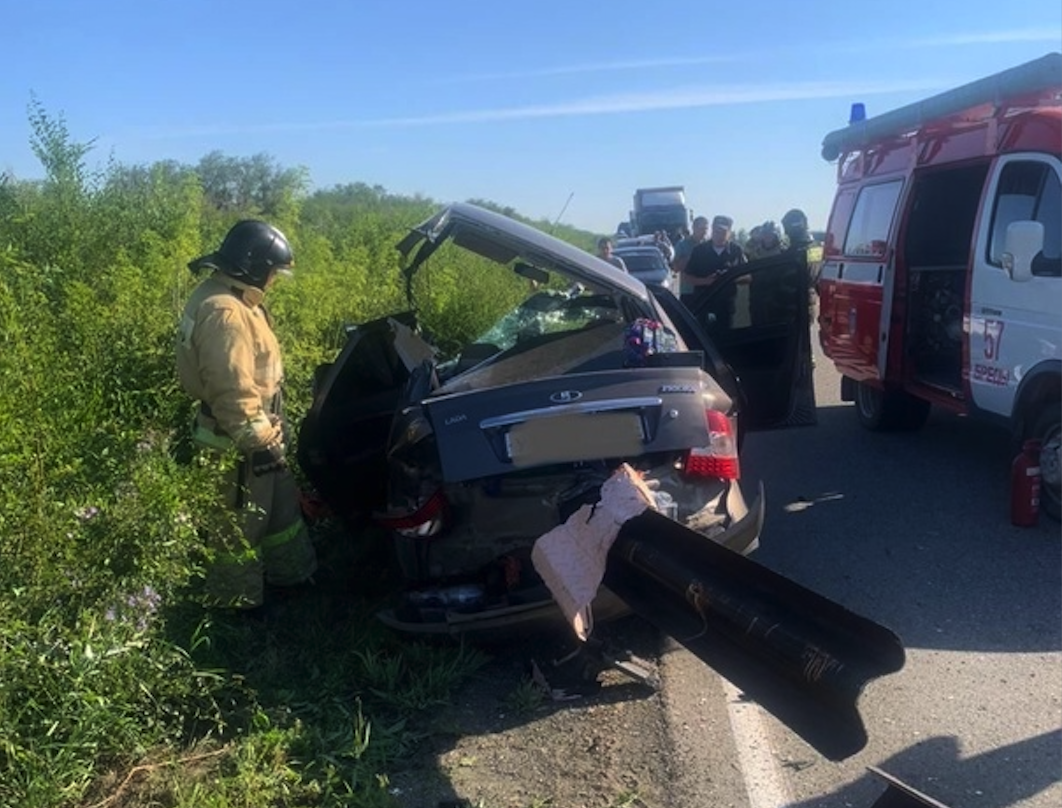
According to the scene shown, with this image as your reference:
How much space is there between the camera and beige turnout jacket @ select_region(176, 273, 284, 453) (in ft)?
15.3

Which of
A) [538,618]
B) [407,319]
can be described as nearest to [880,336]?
Answer: [407,319]

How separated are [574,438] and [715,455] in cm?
63

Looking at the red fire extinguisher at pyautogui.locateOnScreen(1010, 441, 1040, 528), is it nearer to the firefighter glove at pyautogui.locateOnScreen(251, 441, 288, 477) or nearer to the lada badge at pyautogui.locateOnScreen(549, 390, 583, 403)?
the lada badge at pyautogui.locateOnScreen(549, 390, 583, 403)

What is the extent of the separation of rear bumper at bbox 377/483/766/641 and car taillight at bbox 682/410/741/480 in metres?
0.23

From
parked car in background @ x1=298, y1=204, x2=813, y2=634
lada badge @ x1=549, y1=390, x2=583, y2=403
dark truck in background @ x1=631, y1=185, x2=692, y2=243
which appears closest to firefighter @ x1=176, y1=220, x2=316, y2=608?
parked car in background @ x1=298, y1=204, x2=813, y2=634

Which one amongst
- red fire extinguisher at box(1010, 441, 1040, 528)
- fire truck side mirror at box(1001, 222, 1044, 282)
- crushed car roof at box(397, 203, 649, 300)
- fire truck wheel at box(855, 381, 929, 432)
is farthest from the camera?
fire truck wheel at box(855, 381, 929, 432)

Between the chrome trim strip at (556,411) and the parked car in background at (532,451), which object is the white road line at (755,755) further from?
the chrome trim strip at (556,411)

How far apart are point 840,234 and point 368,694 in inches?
266

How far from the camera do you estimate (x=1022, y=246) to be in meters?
6.19

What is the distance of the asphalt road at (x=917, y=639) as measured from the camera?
11.9 ft

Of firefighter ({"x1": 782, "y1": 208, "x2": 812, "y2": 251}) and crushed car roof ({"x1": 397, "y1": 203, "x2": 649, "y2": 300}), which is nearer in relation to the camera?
crushed car roof ({"x1": 397, "y1": 203, "x2": 649, "y2": 300})

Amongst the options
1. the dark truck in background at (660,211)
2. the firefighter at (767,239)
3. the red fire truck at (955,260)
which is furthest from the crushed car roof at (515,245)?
the dark truck in background at (660,211)

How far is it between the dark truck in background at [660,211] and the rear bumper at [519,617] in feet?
103

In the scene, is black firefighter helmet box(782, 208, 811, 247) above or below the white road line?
above
